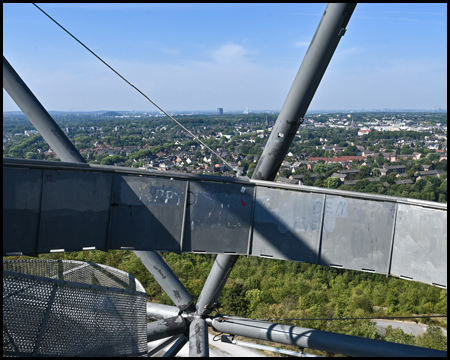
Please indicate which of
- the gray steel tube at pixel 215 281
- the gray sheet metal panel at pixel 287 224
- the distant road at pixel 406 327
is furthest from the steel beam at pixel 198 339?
the distant road at pixel 406 327

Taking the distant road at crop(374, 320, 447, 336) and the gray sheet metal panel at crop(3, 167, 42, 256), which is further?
the distant road at crop(374, 320, 447, 336)

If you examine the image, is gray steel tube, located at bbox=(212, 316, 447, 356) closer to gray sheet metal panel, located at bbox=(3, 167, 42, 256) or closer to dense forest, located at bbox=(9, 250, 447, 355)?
gray sheet metal panel, located at bbox=(3, 167, 42, 256)

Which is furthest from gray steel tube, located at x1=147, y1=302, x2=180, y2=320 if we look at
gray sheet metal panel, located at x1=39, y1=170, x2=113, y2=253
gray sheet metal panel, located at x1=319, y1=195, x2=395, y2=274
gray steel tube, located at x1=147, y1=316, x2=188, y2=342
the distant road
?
the distant road

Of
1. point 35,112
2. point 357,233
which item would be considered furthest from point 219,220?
point 35,112

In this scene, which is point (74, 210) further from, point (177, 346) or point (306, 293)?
point (306, 293)

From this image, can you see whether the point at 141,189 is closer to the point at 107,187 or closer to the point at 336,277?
the point at 107,187

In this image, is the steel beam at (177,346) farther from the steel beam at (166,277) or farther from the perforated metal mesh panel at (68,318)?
the perforated metal mesh panel at (68,318)

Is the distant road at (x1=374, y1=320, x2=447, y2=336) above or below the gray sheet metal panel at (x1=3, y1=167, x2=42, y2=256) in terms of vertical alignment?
below
